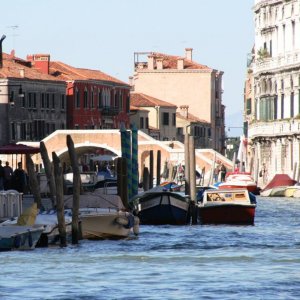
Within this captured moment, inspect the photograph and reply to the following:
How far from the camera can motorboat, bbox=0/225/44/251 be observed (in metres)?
31.2

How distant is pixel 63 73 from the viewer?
91125 millimetres

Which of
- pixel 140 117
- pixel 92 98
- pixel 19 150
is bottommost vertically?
pixel 19 150

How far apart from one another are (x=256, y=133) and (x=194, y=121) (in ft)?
130

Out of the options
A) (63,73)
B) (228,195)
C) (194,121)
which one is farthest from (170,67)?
(228,195)

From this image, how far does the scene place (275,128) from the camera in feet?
231

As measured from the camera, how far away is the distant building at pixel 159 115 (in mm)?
105875

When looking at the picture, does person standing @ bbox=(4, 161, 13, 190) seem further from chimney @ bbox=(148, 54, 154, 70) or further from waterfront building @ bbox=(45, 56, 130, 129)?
chimney @ bbox=(148, 54, 154, 70)

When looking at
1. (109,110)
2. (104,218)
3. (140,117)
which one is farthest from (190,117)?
(104,218)

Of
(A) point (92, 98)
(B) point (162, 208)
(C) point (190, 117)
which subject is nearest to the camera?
(B) point (162, 208)

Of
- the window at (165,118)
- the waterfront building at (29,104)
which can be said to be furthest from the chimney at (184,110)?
the waterfront building at (29,104)

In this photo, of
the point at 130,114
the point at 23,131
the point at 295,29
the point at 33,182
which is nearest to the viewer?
the point at 33,182

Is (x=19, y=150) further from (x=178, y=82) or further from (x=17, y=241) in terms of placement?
(x=178, y=82)

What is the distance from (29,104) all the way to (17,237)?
173 feet

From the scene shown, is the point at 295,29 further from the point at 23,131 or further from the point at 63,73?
the point at 63,73
